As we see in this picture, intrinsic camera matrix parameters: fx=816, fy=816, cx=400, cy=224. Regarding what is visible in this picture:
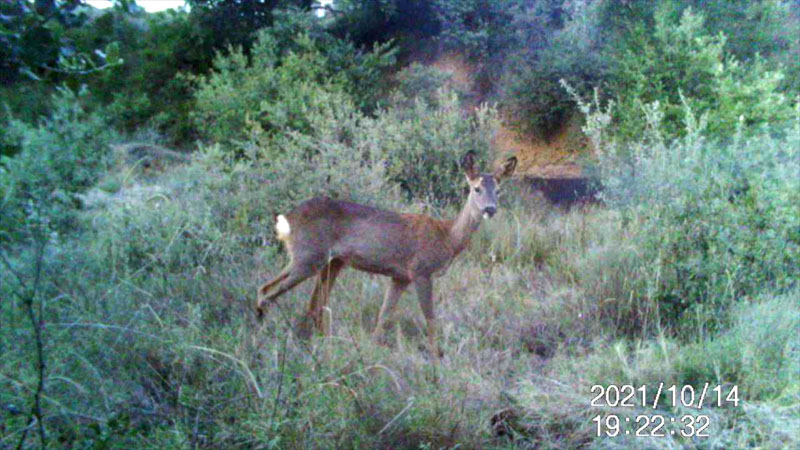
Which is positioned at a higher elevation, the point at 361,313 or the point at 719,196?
the point at 719,196

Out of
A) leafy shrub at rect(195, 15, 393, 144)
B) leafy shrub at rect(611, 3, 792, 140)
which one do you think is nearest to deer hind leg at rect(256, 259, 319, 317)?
leafy shrub at rect(195, 15, 393, 144)

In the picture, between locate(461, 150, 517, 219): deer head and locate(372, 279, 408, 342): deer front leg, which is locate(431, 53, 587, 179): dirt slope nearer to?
locate(461, 150, 517, 219): deer head

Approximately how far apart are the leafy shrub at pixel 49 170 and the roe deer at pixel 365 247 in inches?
71.1

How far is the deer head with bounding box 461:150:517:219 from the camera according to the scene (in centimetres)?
771

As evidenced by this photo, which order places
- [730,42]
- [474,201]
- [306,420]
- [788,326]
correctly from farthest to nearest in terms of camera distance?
1. [730,42]
2. [474,201]
3. [788,326]
4. [306,420]

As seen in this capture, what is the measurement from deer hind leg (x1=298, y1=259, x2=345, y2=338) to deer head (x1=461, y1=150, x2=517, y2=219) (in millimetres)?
1401

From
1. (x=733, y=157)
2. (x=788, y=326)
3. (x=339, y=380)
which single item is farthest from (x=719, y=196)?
(x=339, y=380)

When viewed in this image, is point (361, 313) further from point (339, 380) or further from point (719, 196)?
point (719, 196)

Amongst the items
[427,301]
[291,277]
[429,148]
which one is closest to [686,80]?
[429,148]

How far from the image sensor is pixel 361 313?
24.9 ft

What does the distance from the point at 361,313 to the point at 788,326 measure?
3596 mm

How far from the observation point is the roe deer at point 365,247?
7.36 metres
